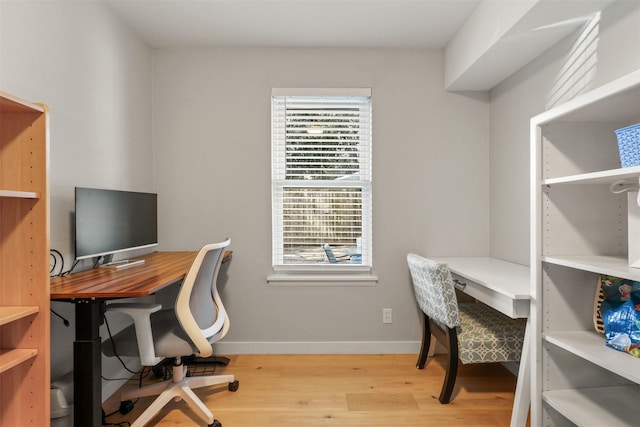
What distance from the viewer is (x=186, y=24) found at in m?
2.55

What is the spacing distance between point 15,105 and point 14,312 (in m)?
0.72

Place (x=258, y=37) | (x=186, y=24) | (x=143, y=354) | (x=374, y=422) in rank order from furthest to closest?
(x=258, y=37) < (x=186, y=24) < (x=374, y=422) < (x=143, y=354)

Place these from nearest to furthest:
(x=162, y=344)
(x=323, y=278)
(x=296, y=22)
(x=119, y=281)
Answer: (x=119, y=281), (x=162, y=344), (x=296, y=22), (x=323, y=278)

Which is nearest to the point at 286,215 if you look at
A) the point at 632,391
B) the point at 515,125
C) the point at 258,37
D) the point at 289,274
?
the point at 289,274

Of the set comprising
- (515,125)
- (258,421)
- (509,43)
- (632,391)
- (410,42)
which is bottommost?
(258,421)

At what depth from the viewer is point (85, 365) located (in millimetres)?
1515

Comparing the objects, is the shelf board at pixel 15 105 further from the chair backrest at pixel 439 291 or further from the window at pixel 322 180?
the chair backrest at pixel 439 291

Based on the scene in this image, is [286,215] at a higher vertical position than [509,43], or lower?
lower

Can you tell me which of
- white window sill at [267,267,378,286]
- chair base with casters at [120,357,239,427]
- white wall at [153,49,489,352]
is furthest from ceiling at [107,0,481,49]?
chair base with casters at [120,357,239,427]

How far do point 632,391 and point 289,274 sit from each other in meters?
2.14

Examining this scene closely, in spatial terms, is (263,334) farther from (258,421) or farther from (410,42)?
(410,42)

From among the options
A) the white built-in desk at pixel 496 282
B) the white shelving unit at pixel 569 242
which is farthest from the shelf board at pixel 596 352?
the white built-in desk at pixel 496 282

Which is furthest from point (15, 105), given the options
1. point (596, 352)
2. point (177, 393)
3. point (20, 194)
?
point (596, 352)

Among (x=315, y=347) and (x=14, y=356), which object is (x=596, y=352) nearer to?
(x=315, y=347)
